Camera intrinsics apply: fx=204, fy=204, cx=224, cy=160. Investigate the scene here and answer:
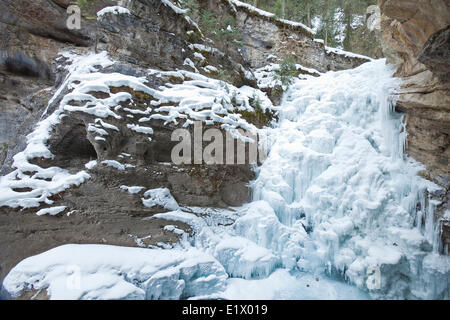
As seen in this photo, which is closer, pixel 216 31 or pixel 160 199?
pixel 160 199

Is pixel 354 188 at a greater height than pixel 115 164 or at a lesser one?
lesser

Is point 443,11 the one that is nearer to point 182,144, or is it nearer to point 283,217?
point 283,217

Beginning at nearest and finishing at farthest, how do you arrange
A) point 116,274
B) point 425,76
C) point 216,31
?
point 116,274 → point 425,76 → point 216,31

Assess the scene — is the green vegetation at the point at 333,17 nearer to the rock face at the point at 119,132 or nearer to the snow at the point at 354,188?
the snow at the point at 354,188

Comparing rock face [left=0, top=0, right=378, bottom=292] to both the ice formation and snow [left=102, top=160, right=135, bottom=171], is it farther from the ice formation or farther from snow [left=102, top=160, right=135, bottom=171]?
the ice formation

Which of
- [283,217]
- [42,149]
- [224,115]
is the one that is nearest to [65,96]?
[42,149]

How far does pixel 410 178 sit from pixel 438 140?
1.06 meters

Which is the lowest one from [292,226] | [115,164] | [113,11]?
[292,226]

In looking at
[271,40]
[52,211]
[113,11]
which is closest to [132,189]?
[52,211]

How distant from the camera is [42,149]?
15.2ft

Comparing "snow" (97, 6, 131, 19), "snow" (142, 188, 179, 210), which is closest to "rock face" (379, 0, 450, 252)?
"snow" (142, 188, 179, 210)

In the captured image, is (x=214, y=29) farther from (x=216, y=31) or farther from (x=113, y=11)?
(x=113, y=11)

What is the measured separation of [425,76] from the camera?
4641 mm

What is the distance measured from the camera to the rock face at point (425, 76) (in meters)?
2.79
